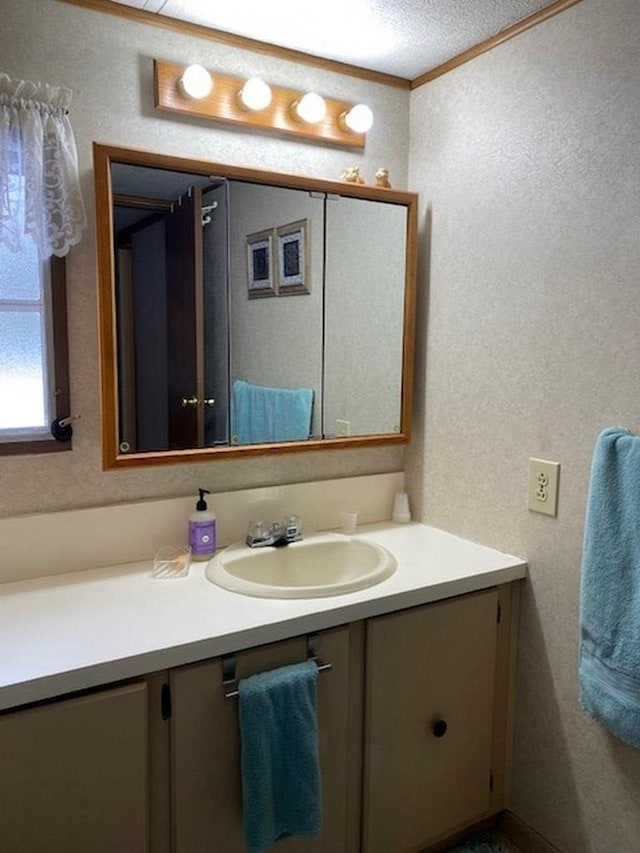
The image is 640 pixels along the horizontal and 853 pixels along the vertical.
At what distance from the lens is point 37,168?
1.35 meters

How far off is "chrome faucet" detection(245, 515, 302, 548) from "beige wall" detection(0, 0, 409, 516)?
0.14 metres

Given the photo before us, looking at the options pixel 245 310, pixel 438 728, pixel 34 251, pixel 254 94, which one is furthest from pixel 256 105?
pixel 438 728

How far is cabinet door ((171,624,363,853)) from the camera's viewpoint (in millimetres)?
1228

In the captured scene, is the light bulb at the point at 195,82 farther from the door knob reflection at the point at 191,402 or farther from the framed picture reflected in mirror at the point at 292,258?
the door knob reflection at the point at 191,402

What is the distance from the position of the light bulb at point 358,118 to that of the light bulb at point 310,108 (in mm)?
87

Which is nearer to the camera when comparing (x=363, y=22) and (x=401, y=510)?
(x=363, y=22)

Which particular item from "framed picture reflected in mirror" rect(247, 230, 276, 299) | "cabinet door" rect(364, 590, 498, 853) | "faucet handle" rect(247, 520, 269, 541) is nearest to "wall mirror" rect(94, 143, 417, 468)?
"framed picture reflected in mirror" rect(247, 230, 276, 299)

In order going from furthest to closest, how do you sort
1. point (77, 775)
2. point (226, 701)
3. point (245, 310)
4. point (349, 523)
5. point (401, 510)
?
point (401, 510)
point (349, 523)
point (245, 310)
point (226, 701)
point (77, 775)

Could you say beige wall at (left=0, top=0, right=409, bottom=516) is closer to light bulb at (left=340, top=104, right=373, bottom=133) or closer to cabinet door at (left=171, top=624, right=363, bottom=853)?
light bulb at (left=340, top=104, right=373, bottom=133)

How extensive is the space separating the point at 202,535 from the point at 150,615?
1.15ft

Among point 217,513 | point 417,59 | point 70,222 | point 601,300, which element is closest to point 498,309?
point 601,300

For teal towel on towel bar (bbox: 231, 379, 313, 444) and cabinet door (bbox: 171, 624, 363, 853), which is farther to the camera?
teal towel on towel bar (bbox: 231, 379, 313, 444)

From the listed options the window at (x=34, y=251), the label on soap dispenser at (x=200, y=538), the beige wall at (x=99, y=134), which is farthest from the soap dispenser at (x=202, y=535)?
the window at (x=34, y=251)

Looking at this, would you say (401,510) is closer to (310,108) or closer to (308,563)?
(308,563)
